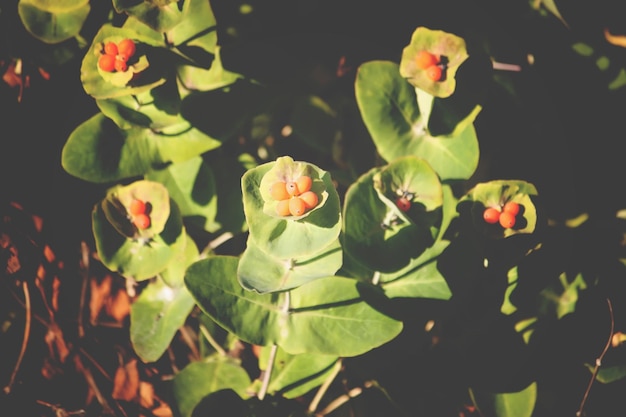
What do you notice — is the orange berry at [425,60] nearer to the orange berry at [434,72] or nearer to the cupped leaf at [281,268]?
the orange berry at [434,72]

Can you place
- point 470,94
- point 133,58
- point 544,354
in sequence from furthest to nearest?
point 544,354 < point 470,94 < point 133,58

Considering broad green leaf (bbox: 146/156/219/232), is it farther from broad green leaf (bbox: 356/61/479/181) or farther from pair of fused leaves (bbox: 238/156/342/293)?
broad green leaf (bbox: 356/61/479/181)

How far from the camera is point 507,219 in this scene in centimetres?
88

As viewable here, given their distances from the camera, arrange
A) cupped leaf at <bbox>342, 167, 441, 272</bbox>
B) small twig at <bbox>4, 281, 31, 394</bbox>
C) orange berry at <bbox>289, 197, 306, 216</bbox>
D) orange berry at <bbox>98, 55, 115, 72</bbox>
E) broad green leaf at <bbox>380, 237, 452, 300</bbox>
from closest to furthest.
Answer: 1. orange berry at <bbox>289, 197, 306, 216</bbox>
2. orange berry at <bbox>98, 55, 115, 72</bbox>
3. cupped leaf at <bbox>342, 167, 441, 272</bbox>
4. broad green leaf at <bbox>380, 237, 452, 300</bbox>
5. small twig at <bbox>4, 281, 31, 394</bbox>

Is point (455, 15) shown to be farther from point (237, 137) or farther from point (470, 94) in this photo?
point (237, 137)

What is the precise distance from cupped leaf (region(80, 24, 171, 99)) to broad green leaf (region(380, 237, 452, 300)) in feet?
2.19

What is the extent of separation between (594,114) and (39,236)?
5.32 feet

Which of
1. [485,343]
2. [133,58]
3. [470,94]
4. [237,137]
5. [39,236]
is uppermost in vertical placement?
[133,58]

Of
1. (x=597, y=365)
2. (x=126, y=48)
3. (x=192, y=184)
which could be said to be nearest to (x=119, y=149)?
(x=192, y=184)

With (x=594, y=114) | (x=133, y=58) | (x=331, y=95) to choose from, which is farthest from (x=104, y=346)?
(x=594, y=114)

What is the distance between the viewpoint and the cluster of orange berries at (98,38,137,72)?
2.85ft

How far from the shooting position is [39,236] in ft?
4.32

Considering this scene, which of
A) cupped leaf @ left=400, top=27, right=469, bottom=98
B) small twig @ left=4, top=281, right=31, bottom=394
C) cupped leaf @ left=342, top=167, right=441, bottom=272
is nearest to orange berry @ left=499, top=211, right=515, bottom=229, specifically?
cupped leaf @ left=342, top=167, right=441, bottom=272

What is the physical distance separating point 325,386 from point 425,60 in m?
0.82
